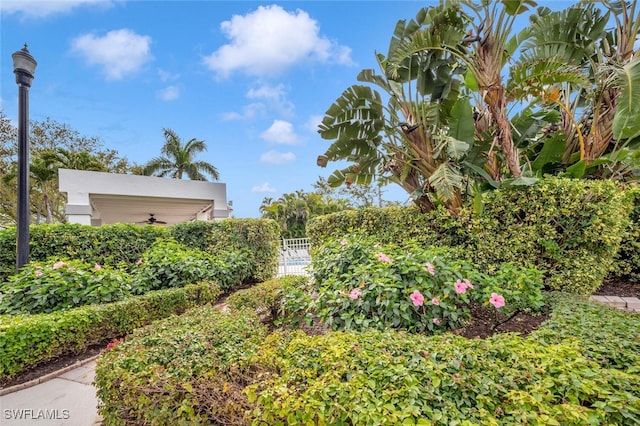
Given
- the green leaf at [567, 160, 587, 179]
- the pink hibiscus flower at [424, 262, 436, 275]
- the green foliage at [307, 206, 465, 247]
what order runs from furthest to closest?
the green foliage at [307, 206, 465, 247], the green leaf at [567, 160, 587, 179], the pink hibiscus flower at [424, 262, 436, 275]

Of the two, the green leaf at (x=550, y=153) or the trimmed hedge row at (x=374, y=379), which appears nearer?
the trimmed hedge row at (x=374, y=379)

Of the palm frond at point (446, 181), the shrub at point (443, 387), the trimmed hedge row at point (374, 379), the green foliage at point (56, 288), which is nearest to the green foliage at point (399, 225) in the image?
the palm frond at point (446, 181)

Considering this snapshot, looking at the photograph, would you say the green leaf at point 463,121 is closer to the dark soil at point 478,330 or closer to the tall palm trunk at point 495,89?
the tall palm trunk at point 495,89

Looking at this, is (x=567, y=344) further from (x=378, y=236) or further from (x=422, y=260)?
(x=378, y=236)

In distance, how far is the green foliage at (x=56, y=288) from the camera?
4.08m

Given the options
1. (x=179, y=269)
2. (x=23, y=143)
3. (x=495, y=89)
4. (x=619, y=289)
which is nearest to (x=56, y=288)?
(x=179, y=269)

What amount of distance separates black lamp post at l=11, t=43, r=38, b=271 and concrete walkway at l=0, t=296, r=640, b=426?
87.5 inches

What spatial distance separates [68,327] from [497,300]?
4.87 meters

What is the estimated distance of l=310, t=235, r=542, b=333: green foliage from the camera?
2.88m

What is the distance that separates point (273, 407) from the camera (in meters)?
1.51

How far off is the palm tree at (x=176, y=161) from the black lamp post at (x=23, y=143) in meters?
14.2

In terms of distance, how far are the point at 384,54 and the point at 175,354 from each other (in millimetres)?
6044

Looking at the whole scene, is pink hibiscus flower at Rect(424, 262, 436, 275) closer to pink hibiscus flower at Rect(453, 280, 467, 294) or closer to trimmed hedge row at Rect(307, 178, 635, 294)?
pink hibiscus flower at Rect(453, 280, 467, 294)

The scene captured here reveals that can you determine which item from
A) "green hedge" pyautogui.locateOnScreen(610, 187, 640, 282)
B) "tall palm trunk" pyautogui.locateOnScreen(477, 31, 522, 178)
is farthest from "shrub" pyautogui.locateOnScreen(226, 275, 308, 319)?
"green hedge" pyautogui.locateOnScreen(610, 187, 640, 282)
